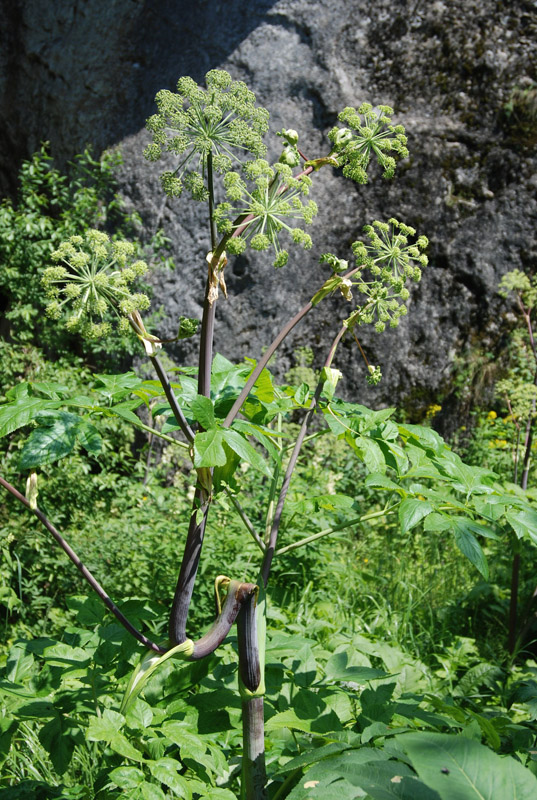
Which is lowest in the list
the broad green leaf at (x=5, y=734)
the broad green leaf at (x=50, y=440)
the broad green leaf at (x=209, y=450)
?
the broad green leaf at (x=5, y=734)

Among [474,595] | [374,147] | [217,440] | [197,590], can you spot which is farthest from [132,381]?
[474,595]

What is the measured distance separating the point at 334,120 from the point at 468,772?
19.4ft

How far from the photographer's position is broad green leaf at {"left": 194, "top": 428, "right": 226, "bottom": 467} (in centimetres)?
93

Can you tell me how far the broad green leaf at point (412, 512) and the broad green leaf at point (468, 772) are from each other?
40 cm

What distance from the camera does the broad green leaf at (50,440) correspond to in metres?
1.05

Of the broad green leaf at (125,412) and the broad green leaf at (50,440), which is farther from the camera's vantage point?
the broad green leaf at (125,412)

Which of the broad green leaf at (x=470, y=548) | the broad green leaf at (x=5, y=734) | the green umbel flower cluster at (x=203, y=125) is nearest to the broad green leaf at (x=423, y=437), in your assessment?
the broad green leaf at (x=470, y=548)

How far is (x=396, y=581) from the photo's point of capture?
332 centimetres

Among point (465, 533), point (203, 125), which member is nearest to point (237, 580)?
point (465, 533)

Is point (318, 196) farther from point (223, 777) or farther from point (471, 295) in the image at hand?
point (223, 777)

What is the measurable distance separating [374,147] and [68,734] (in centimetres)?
133

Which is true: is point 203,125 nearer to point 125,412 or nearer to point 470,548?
point 125,412

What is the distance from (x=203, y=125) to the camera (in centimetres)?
101

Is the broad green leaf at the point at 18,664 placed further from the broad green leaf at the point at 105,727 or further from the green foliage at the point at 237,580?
the broad green leaf at the point at 105,727
